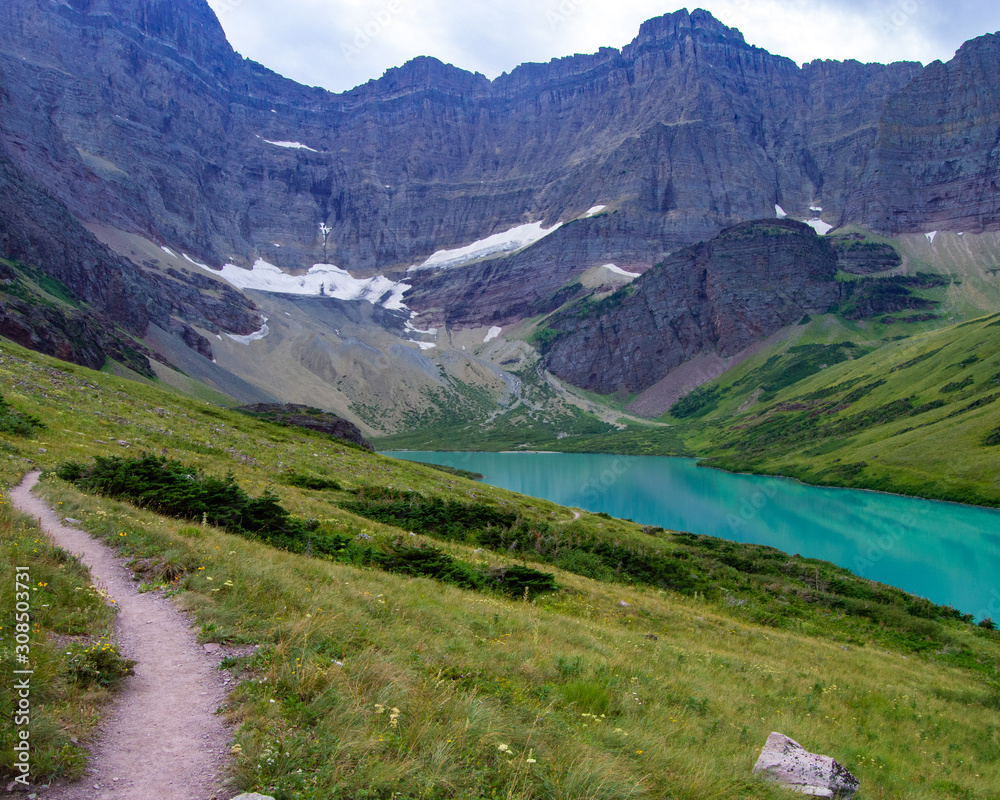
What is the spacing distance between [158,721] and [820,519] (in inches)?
3192

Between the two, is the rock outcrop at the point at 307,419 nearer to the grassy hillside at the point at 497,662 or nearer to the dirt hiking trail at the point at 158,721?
the grassy hillside at the point at 497,662

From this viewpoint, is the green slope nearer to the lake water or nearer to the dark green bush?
the lake water

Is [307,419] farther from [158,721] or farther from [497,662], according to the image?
[158,721]

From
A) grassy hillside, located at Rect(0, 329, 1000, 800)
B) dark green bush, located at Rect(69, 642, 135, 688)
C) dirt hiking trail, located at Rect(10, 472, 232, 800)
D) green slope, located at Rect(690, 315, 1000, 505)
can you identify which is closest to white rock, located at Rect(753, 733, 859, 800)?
grassy hillside, located at Rect(0, 329, 1000, 800)

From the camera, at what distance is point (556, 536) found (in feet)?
92.0

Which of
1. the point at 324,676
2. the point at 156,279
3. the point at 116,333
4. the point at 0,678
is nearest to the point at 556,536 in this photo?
the point at 324,676

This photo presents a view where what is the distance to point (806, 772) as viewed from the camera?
679cm

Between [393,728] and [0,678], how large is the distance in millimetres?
3481

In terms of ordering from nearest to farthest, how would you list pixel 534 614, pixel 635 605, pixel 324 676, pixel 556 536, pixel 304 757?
pixel 304 757, pixel 324 676, pixel 534 614, pixel 635 605, pixel 556 536

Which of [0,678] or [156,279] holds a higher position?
[156,279]

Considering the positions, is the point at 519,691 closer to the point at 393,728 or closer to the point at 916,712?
the point at 393,728

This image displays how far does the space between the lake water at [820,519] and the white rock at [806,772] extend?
4260 centimetres

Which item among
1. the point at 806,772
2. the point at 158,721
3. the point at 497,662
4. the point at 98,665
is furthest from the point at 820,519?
the point at 98,665

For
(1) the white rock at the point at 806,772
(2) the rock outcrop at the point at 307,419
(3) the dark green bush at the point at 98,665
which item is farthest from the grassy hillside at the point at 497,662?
(2) the rock outcrop at the point at 307,419
